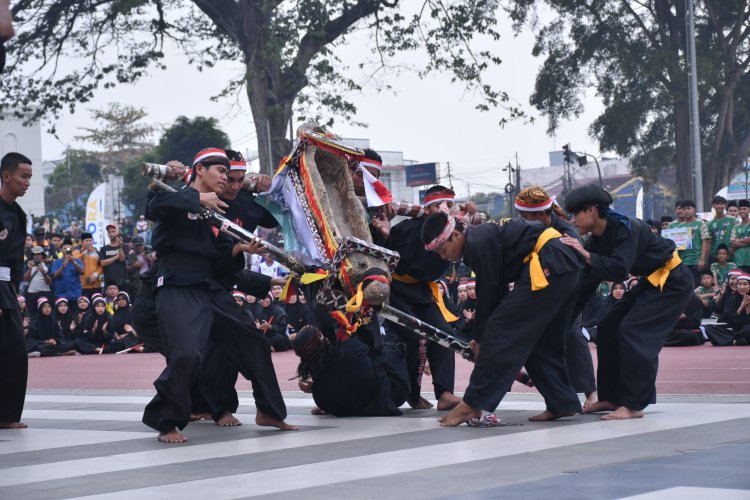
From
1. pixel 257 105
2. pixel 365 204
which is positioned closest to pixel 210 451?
pixel 365 204

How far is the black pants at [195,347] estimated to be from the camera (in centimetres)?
754

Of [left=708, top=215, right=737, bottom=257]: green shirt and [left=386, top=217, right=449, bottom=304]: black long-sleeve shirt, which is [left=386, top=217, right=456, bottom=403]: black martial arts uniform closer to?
[left=386, top=217, right=449, bottom=304]: black long-sleeve shirt

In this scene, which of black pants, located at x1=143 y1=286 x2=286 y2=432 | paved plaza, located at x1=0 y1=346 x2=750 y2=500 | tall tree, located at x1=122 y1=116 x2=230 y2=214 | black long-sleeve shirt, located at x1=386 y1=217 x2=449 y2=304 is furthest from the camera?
tall tree, located at x1=122 y1=116 x2=230 y2=214

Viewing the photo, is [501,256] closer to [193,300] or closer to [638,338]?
[638,338]

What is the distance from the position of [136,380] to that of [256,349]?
7.00 metres

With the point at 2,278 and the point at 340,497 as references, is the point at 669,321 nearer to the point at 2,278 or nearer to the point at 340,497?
the point at 340,497

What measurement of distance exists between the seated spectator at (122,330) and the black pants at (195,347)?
1396cm

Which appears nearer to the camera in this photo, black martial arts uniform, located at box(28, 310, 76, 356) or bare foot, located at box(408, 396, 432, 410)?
bare foot, located at box(408, 396, 432, 410)

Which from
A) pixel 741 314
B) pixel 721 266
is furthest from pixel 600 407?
pixel 721 266

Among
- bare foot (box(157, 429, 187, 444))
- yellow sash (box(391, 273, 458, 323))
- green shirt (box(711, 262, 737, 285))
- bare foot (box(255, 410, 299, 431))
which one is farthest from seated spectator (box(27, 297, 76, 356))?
bare foot (box(157, 429, 187, 444))

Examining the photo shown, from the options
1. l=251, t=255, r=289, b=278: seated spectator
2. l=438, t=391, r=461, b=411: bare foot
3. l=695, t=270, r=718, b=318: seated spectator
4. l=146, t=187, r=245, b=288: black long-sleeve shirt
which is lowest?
l=695, t=270, r=718, b=318: seated spectator

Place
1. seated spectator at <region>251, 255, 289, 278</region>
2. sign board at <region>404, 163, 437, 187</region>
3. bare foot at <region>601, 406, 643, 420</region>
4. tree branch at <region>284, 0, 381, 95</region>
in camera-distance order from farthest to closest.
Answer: sign board at <region>404, 163, 437, 187</region>
tree branch at <region>284, 0, 381, 95</region>
seated spectator at <region>251, 255, 289, 278</region>
bare foot at <region>601, 406, 643, 420</region>

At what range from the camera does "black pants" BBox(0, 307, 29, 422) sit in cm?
891

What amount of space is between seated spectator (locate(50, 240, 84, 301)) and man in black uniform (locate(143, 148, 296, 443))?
14.4m
